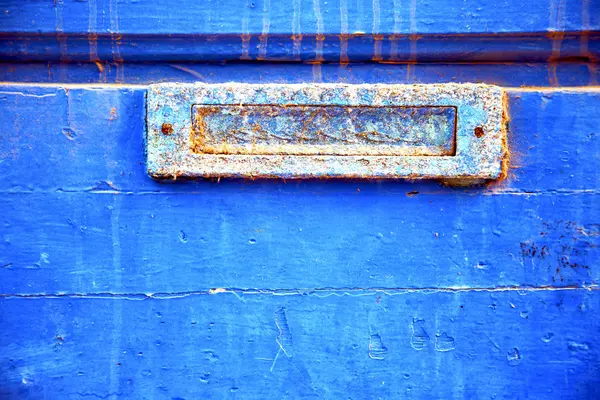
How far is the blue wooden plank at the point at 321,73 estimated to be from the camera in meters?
0.99

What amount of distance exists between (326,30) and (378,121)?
0.73ft

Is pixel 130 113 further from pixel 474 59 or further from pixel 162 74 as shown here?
pixel 474 59

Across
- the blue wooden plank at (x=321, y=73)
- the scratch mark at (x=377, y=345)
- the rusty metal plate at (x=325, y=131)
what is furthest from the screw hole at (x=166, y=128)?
the scratch mark at (x=377, y=345)

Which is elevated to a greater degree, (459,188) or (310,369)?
(459,188)

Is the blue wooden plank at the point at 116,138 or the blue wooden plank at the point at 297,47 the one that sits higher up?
the blue wooden plank at the point at 297,47

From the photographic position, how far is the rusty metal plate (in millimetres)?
939

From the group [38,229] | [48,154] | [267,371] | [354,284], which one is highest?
[48,154]

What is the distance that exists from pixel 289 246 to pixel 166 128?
36 centimetres

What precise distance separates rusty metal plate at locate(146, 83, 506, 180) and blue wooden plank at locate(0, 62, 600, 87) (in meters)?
0.06

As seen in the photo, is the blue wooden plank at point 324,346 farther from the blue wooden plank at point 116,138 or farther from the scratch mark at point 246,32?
the scratch mark at point 246,32

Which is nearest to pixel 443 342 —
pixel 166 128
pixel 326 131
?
pixel 326 131

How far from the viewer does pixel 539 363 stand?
100 cm

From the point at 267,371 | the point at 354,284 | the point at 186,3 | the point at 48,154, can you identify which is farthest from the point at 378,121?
the point at 48,154

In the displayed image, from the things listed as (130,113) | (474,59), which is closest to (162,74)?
(130,113)
